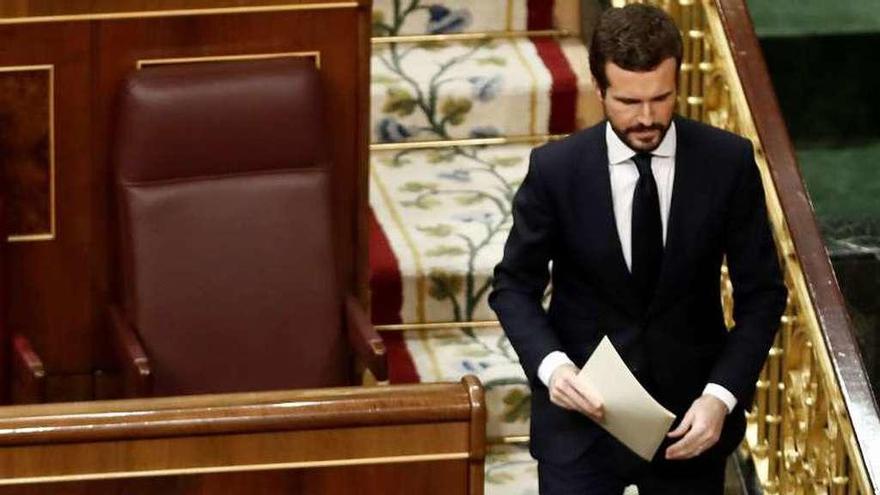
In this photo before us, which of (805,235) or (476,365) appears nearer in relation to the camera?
(805,235)

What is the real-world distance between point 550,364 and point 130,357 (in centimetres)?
126

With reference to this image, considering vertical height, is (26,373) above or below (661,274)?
below

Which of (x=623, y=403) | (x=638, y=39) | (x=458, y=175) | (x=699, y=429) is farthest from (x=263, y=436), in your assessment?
(x=458, y=175)

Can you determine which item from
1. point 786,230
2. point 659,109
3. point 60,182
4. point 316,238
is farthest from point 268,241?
point 659,109

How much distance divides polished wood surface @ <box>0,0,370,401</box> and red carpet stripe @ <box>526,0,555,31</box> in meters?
1.20

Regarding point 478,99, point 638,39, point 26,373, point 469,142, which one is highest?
point 638,39

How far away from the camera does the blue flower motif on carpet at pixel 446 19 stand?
5.64 meters

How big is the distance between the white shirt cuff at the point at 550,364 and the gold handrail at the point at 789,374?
2.47 feet

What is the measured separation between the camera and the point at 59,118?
4.41 m

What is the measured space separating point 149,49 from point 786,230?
144 cm

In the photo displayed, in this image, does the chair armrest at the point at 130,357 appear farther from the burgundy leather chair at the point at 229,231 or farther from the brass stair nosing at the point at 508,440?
the brass stair nosing at the point at 508,440

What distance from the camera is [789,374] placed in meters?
4.09

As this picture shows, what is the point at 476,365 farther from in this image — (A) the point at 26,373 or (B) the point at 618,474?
(B) the point at 618,474

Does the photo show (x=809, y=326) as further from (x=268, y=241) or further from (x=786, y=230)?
(x=268, y=241)
